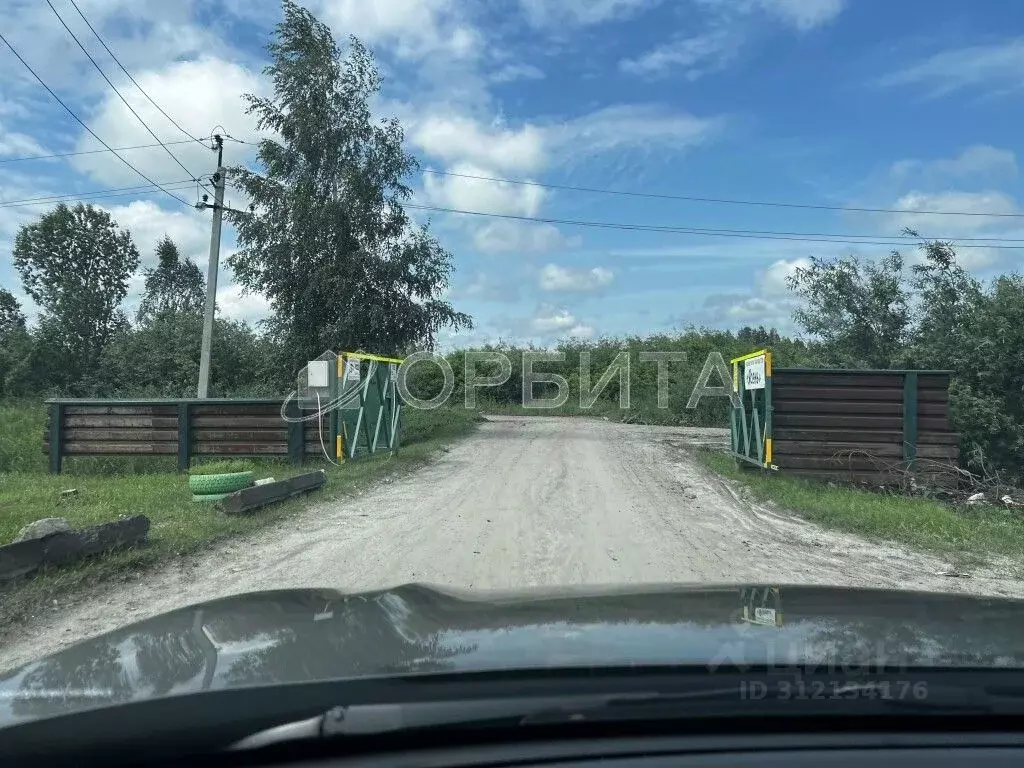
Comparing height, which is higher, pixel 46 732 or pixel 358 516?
pixel 46 732

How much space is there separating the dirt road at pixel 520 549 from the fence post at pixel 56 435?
666cm

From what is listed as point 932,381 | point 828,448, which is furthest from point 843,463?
point 932,381

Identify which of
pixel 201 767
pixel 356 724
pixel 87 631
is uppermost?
pixel 356 724

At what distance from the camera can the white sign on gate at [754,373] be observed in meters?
14.2

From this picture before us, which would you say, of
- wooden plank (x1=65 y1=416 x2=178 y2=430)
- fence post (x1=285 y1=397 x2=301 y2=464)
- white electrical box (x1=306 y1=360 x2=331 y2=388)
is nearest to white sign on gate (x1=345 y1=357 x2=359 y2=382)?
white electrical box (x1=306 y1=360 x2=331 y2=388)

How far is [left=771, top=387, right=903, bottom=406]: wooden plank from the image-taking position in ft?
45.9

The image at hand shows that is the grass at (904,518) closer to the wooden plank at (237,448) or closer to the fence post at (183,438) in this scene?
the wooden plank at (237,448)

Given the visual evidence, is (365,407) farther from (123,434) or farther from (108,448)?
(108,448)

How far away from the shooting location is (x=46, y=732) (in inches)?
82.0

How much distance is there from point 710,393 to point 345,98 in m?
14.1

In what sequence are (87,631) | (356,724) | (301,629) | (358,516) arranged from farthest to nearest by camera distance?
1. (358,516)
2. (87,631)
3. (301,629)
4. (356,724)

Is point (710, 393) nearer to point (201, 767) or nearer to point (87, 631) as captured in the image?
point (87, 631)

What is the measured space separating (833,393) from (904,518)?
3798 millimetres

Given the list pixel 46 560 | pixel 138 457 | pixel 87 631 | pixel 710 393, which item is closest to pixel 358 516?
pixel 46 560
